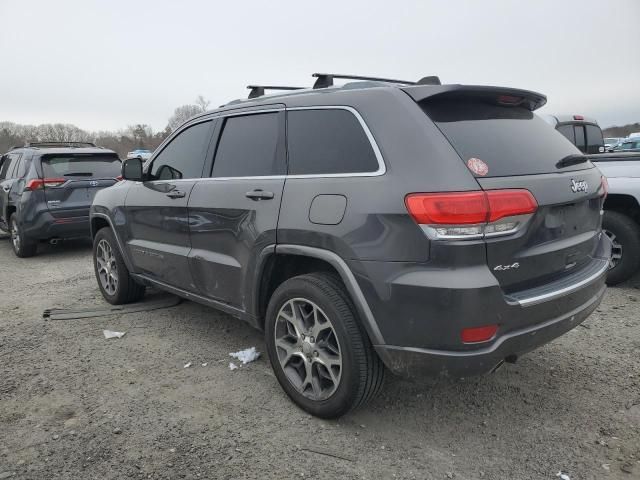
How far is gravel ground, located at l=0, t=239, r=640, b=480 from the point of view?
2.47m

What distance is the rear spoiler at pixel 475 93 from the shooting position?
99.8 inches

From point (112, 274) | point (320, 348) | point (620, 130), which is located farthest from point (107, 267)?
point (620, 130)

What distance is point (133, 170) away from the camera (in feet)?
14.1

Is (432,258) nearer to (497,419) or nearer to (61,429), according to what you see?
(497,419)

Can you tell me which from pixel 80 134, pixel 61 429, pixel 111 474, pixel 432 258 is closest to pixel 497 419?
pixel 432 258

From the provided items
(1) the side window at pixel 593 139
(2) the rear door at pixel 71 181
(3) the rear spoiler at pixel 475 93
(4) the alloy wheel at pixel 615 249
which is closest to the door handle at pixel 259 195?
(3) the rear spoiler at pixel 475 93

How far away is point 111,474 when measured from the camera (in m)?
2.43

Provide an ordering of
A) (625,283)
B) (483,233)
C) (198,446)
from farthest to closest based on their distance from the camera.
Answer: (625,283) → (198,446) → (483,233)

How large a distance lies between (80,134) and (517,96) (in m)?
64.5

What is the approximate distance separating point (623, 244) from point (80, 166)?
7514mm

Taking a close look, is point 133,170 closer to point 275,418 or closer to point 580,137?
point 275,418

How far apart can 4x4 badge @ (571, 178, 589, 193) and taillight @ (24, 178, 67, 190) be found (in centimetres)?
728

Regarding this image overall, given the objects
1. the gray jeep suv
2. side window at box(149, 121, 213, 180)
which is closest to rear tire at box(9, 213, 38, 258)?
side window at box(149, 121, 213, 180)

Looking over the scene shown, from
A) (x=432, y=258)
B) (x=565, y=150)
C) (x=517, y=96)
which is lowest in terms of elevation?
(x=432, y=258)
